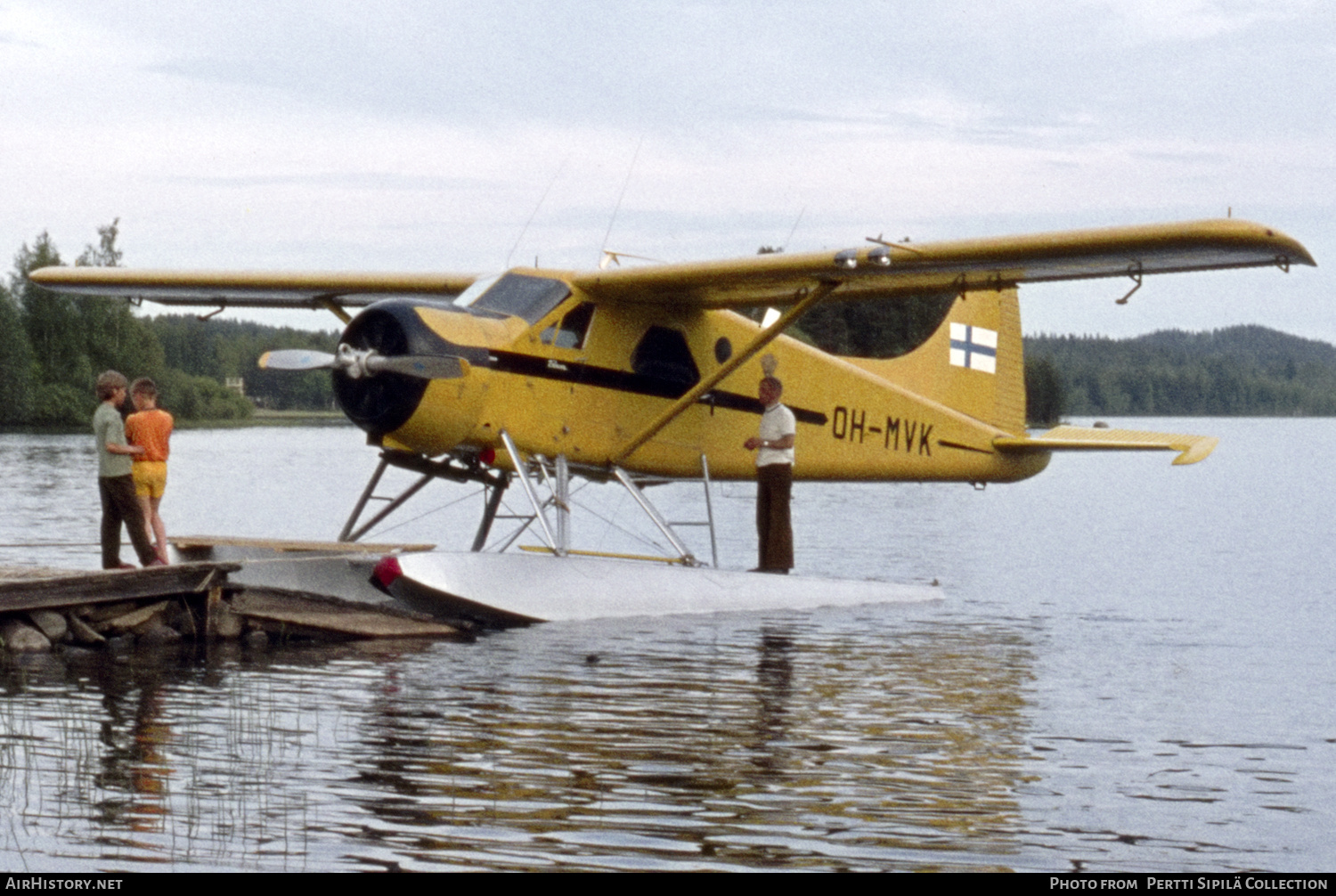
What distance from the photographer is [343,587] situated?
1245 centimetres

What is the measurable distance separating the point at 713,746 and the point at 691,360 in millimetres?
6182

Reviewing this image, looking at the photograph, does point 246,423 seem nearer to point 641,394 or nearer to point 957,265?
point 641,394

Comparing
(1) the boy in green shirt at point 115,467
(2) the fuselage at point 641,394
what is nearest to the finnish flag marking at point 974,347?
(2) the fuselage at point 641,394

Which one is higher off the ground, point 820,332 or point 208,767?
point 820,332

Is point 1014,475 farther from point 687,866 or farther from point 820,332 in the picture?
point 820,332

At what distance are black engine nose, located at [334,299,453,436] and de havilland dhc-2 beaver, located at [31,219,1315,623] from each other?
0.01 m

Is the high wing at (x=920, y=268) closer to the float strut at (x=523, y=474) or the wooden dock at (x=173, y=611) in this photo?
the float strut at (x=523, y=474)

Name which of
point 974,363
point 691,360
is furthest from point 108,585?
point 974,363

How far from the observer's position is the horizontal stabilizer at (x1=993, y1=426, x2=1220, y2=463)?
14.9 meters

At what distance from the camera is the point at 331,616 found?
37.5 feet

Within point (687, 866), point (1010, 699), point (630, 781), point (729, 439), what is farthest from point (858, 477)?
point (687, 866)

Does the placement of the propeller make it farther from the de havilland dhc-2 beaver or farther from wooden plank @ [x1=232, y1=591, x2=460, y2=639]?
wooden plank @ [x1=232, y1=591, x2=460, y2=639]

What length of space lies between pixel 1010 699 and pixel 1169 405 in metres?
184

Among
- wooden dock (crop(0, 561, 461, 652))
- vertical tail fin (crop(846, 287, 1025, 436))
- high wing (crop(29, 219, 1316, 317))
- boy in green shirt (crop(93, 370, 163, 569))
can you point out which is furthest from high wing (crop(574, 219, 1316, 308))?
boy in green shirt (crop(93, 370, 163, 569))
